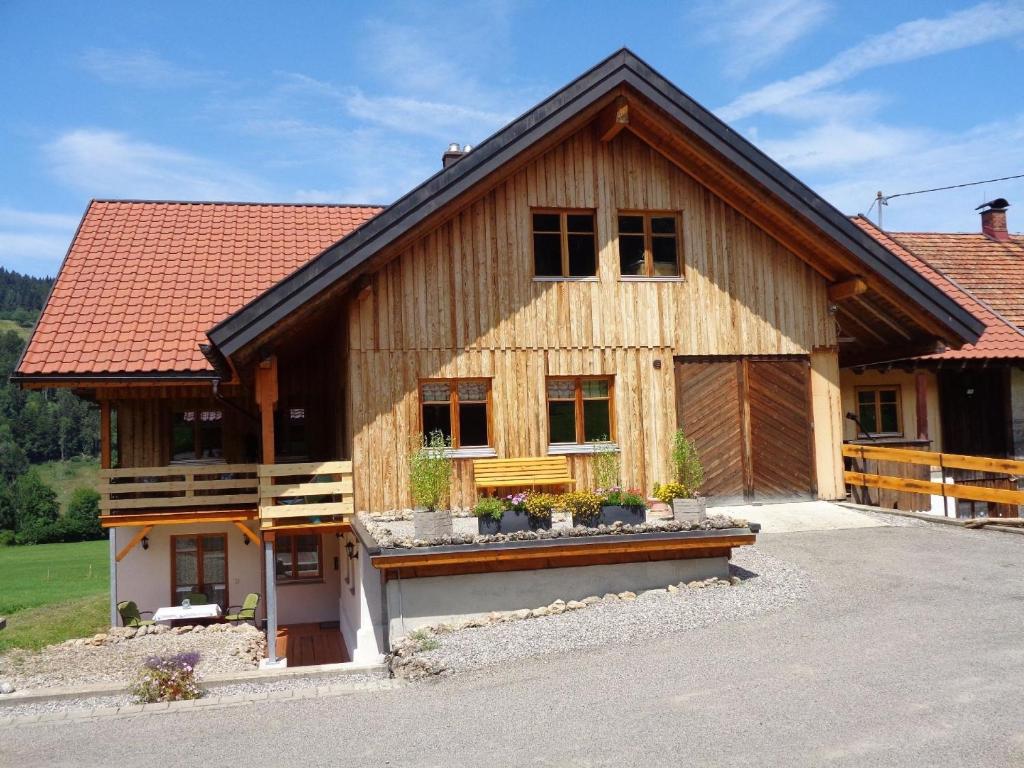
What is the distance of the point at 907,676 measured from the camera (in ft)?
24.2

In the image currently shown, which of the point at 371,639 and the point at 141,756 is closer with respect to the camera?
the point at 141,756

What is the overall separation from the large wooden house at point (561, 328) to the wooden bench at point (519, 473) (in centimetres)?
19

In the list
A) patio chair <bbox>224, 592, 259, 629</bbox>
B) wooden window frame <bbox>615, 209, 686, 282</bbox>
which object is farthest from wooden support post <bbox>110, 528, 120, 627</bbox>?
wooden window frame <bbox>615, 209, 686, 282</bbox>

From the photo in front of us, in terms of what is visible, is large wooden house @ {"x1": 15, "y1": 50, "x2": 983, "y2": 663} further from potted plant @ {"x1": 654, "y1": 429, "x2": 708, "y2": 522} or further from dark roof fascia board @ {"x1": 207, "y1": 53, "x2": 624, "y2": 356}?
potted plant @ {"x1": 654, "y1": 429, "x2": 708, "y2": 522}

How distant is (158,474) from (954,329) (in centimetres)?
1222

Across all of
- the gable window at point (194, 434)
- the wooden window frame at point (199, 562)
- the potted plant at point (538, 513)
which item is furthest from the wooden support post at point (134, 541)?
the potted plant at point (538, 513)

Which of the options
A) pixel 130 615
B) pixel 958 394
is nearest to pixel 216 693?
pixel 130 615

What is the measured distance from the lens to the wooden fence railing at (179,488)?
1448 cm

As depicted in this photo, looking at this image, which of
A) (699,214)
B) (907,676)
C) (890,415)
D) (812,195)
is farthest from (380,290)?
(890,415)

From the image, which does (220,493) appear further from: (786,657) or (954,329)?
(954,329)

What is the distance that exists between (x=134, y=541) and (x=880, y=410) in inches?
555

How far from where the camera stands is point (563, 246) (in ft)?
46.8

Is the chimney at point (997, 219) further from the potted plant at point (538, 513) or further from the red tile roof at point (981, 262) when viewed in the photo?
the potted plant at point (538, 513)

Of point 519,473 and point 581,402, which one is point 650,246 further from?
point 519,473
